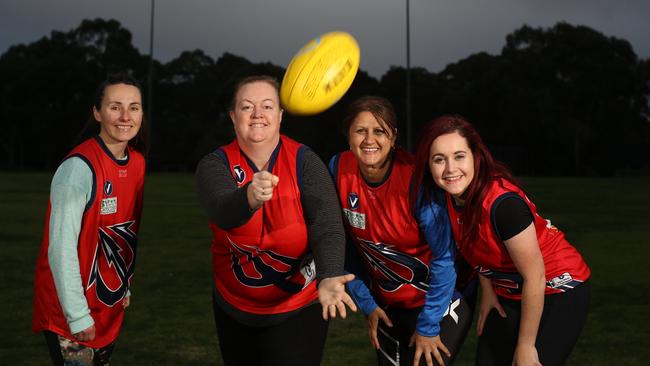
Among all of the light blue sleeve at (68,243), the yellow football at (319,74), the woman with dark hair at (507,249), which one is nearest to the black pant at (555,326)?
the woman with dark hair at (507,249)

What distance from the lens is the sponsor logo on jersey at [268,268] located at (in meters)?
3.81

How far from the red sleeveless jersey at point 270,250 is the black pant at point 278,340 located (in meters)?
0.09

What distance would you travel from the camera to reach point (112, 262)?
3.98 meters

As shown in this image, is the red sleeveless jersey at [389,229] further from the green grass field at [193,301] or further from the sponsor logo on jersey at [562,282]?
the green grass field at [193,301]

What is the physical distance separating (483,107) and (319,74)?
193 feet

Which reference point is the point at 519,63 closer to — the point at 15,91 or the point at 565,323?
the point at 15,91

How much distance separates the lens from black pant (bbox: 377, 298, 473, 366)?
4.18 metres

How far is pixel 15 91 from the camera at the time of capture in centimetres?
6303

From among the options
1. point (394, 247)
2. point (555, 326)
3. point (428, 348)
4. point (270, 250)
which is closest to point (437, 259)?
point (394, 247)

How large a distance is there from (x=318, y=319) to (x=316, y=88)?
1306 millimetres

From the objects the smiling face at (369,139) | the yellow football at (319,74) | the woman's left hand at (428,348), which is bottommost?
the woman's left hand at (428,348)

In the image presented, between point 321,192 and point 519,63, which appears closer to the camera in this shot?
point 321,192

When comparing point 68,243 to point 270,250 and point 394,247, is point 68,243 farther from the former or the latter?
point 394,247

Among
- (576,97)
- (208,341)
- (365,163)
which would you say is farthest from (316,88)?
(576,97)
